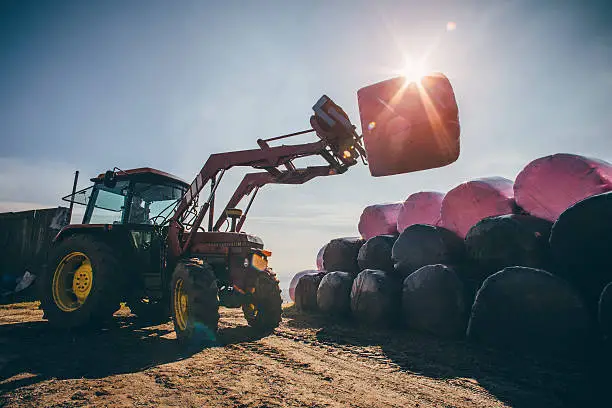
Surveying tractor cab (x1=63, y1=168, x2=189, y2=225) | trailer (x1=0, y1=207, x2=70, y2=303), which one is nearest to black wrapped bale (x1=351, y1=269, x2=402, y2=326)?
tractor cab (x1=63, y1=168, x2=189, y2=225)

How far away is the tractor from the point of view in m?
4.33

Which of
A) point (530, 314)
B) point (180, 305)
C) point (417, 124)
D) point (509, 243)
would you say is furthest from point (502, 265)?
point (180, 305)

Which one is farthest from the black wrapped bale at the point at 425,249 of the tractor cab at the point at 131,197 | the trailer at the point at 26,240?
the trailer at the point at 26,240

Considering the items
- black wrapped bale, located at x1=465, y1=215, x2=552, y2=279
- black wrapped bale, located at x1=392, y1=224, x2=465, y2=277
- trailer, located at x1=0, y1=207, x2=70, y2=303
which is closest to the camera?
black wrapped bale, located at x1=465, y1=215, x2=552, y2=279

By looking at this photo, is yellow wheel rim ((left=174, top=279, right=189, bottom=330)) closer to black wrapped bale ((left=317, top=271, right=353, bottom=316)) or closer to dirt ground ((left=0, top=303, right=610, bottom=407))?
dirt ground ((left=0, top=303, right=610, bottom=407))

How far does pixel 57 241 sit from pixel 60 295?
1002 millimetres

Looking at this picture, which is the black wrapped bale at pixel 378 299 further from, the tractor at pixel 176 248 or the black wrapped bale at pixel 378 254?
the tractor at pixel 176 248

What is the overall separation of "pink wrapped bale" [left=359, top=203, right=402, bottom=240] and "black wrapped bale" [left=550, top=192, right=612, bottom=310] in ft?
11.6

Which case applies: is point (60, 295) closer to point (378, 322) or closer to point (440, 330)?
point (378, 322)

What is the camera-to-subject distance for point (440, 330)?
14.4ft

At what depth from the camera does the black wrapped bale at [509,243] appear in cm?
411

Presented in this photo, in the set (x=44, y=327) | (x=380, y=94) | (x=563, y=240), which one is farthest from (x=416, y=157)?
(x=44, y=327)

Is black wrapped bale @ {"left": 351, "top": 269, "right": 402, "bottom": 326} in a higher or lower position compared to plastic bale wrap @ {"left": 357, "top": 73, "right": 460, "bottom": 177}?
lower

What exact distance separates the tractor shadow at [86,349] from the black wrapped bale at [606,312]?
12.2ft
